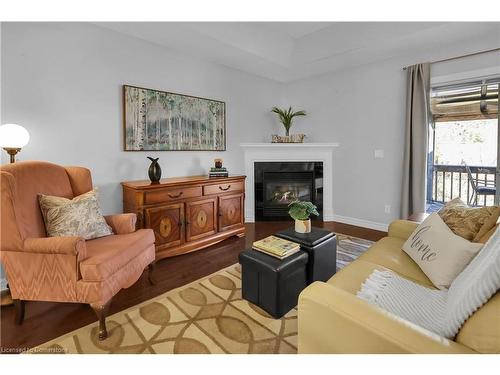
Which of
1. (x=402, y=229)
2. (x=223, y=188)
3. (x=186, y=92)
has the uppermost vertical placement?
(x=186, y=92)

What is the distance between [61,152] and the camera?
264 centimetres

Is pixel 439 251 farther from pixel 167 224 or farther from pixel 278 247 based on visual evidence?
pixel 167 224

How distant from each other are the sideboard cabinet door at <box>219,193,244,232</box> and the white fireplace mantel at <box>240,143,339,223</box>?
0.82 meters

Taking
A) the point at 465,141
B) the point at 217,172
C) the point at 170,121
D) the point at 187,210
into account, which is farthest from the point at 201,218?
the point at 465,141

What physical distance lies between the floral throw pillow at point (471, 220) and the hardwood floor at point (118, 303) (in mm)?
1920

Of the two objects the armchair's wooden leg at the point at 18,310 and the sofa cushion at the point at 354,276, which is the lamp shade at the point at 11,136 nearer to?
the armchair's wooden leg at the point at 18,310

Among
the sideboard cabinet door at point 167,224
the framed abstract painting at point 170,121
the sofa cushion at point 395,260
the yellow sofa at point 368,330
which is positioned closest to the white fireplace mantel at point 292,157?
the framed abstract painting at point 170,121

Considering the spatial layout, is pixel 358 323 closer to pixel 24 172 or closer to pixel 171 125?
pixel 24 172

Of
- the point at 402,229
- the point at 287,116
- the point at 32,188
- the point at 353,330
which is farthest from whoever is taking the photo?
the point at 287,116

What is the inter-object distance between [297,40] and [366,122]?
1600 millimetres

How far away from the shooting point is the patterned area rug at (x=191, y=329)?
158 cm

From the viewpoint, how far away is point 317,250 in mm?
2010
